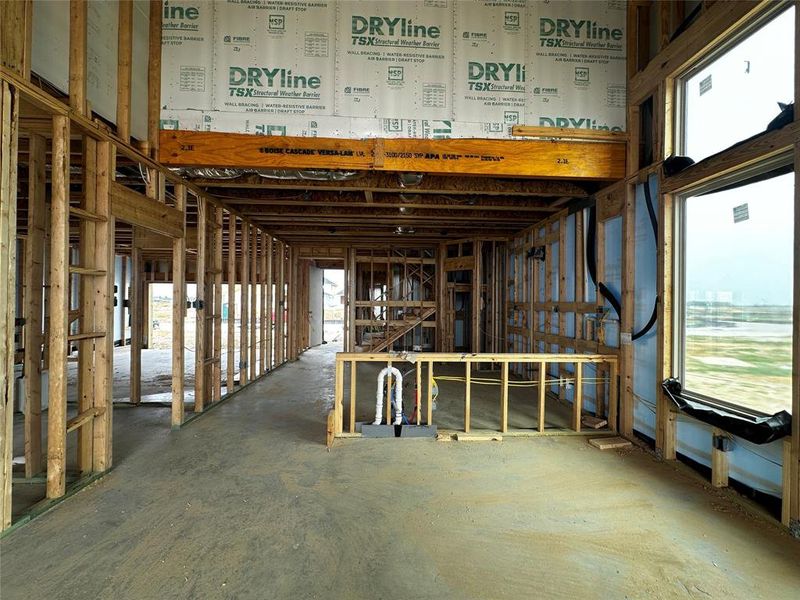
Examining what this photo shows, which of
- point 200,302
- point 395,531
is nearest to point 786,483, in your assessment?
point 395,531

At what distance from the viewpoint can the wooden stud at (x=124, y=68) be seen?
336cm

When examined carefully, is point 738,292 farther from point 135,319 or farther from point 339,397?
point 135,319

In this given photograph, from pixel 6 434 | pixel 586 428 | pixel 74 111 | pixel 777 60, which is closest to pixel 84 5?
pixel 74 111

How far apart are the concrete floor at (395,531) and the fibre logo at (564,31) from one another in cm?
447

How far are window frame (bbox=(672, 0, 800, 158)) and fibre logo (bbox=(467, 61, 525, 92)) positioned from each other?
1.50 metres

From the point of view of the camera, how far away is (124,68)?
3391 millimetres

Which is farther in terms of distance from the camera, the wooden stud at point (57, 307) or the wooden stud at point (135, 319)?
the wooden stud at point (135, 319)

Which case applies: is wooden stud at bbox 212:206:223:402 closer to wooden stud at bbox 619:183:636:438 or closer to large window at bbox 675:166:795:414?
wooden stud at bbox 619:183:636:438

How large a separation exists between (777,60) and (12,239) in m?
5.42

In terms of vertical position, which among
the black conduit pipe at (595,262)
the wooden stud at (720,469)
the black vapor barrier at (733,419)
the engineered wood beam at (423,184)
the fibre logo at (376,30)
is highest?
the fibre logo at (376,30)

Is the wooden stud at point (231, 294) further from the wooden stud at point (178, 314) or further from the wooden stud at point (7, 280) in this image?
the wooden stud at point (7, 280)

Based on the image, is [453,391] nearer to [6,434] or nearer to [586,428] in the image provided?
[586,428]

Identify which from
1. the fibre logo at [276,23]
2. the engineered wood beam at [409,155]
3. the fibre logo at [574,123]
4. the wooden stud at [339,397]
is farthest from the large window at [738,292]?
the fibre logo at [276,23]

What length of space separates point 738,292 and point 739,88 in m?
1.65
